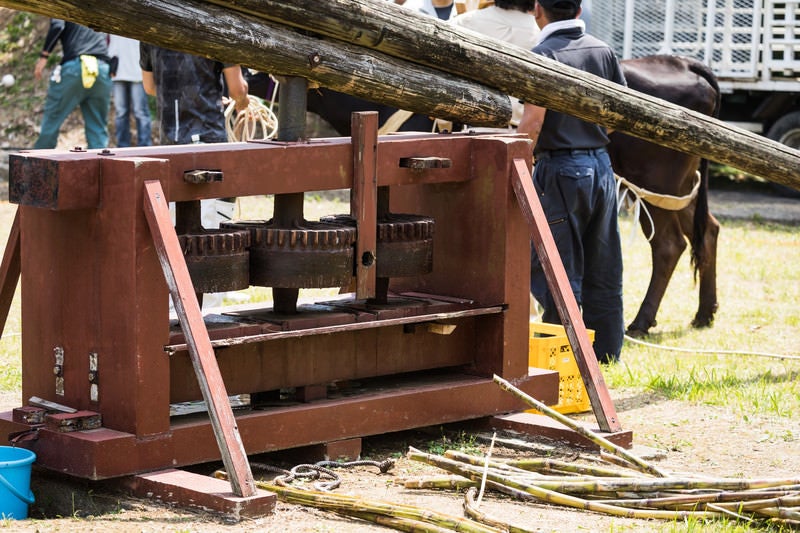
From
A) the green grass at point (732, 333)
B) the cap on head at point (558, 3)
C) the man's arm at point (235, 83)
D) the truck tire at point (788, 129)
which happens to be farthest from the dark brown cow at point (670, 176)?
the truck tire at point (788, 129)

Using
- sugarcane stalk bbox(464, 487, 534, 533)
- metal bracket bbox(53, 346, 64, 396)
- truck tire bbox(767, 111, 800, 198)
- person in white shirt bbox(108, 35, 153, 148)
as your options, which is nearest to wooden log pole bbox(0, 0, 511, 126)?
metal bracket bbox(53, 346, 64, 396)

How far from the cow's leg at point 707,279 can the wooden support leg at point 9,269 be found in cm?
570

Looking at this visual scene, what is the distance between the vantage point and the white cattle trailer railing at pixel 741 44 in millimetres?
16531

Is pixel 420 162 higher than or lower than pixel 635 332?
higher

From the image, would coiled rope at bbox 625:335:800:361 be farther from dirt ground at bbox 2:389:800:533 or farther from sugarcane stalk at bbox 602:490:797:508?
sugarcane stalk at bbox 602:490:797:508

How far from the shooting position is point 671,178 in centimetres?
951

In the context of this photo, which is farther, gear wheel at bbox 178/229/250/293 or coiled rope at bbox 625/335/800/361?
coiled rope at bbox 625/335/800/361

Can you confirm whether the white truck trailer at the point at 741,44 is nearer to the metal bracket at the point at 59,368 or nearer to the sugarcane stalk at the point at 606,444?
the sugarcane stalk at the point at 606,444

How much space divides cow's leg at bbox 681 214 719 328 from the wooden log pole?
4013mm

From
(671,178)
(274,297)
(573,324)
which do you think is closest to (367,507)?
(274,297)

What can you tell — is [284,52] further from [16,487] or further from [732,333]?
[732,333]

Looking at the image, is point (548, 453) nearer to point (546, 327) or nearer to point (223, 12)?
point (546, 327)

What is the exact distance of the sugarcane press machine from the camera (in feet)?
15.5

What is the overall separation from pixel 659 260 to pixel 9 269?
218 inches
